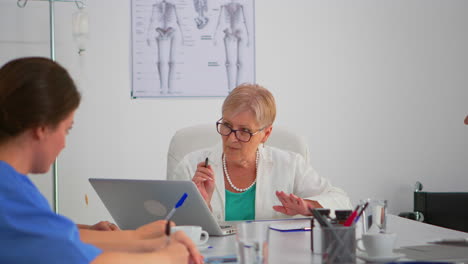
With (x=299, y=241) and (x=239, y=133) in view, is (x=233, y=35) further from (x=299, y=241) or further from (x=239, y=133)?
(x=299, y=241)

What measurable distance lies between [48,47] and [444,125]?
265 cm

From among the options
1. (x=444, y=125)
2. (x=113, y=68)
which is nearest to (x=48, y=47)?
(x=113, y=68)

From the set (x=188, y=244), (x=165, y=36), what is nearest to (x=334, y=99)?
(x=165, y=36)

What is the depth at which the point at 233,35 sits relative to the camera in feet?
12.2

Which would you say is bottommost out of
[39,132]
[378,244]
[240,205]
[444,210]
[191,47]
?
[444,210]

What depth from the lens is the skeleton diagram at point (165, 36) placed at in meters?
3.60

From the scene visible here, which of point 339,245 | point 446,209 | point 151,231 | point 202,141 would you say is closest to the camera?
point 339,245

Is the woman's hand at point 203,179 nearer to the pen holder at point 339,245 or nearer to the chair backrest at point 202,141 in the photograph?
the chair backrest at point 202,141

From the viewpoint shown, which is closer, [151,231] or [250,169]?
[151,231]

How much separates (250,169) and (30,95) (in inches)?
57.3

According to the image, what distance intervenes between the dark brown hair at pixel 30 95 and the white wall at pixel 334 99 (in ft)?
7.78

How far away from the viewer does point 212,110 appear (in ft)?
12.1

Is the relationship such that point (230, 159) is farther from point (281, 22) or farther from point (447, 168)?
point (447, 168)

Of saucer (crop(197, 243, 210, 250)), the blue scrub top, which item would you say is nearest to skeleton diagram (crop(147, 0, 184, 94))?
saucer (crop(197, 243, 210, 250))
